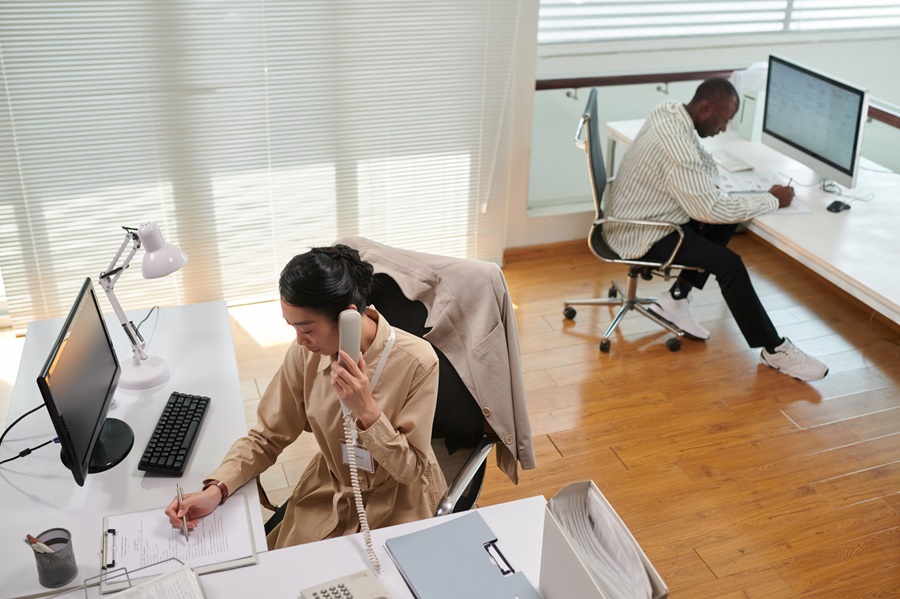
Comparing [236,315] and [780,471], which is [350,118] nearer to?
[236,315]

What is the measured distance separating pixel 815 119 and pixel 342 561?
3.03 m

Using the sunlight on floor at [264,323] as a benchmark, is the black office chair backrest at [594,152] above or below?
above

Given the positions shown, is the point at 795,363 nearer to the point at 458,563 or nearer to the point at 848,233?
the point at 848,233

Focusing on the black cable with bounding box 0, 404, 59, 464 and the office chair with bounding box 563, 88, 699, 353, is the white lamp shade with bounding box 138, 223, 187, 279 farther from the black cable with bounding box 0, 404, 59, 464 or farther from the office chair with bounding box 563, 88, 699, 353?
the office chair with bounding box 563, 88, 699, 353

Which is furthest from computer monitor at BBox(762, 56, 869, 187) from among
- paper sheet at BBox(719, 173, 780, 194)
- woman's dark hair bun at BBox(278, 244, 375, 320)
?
woman's dark hair bun at BBox(278, 244, 375, 320)

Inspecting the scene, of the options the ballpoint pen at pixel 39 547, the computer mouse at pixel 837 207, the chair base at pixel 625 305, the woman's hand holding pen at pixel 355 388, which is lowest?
the chair base at pixel 625 305

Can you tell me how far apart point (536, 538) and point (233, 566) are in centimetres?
67

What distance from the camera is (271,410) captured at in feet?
7.47

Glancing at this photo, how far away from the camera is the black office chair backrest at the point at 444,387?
7.72 ft

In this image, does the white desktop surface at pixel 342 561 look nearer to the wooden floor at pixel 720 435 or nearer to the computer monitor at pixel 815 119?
the wooden floor at pixel 720 435

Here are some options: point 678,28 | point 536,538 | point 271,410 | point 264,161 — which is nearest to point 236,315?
point 264,161

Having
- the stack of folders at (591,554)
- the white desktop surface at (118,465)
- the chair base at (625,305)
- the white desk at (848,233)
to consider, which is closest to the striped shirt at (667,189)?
the white desk at (848,233)

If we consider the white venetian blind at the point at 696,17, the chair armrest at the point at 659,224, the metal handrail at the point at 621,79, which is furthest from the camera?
the white venetian blind at the point at 696,17

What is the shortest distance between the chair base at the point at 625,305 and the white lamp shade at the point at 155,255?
2.22m
